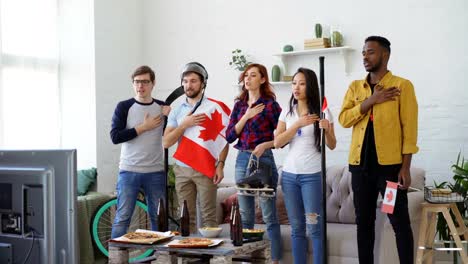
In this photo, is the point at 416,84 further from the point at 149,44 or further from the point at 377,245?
the point at 149,44

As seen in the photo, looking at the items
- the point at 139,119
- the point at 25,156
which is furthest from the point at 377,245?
the point at 25,156

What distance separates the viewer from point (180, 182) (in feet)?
12.5

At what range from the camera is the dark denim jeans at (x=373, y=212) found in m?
3.14

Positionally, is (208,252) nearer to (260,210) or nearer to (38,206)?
(38,206)

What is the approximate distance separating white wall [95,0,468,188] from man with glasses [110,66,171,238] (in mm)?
1662

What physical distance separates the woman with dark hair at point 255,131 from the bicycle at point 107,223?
3.98ft

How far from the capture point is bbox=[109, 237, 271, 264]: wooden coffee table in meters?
2.74

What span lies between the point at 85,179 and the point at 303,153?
7.92ft

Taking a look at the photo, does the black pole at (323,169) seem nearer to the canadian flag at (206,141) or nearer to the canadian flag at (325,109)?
the canadian flag at (325,109)

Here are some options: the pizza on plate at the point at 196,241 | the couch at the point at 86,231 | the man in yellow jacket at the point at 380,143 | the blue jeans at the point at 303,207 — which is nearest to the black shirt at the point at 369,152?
the man in yellow jacket at the point at 380,143

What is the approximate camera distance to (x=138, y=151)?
3.93 m

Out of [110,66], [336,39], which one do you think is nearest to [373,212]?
[336,39]

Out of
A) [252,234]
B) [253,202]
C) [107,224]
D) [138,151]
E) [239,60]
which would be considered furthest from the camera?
[239,60]

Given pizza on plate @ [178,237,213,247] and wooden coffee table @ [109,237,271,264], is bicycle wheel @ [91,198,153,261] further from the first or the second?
pizza on plate @ [178,237,213,247]
